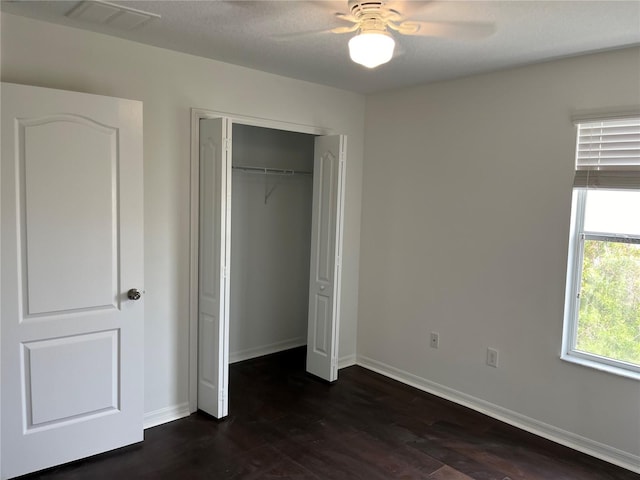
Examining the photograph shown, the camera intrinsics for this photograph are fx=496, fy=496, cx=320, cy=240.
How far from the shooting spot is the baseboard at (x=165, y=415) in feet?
10.6

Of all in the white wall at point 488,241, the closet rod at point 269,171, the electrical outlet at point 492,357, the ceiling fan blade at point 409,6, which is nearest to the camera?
the ceiling fan blade at point 409,6

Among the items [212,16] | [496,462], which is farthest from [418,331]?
[212,16]

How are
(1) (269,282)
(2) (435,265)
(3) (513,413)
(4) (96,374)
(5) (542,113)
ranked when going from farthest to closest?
1. (1) (269,282)
2. (2) (435,265)
3. (3) (513,413)
4. (5) (542,113)
5. (4) (96,374)

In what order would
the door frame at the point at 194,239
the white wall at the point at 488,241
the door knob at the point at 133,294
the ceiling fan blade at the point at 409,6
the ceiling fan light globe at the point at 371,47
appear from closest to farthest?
the ceiling fan light globe at the point at 371,47 → the ceiling fan blade at the point at 409,6 → the door knob at the point at 133,294 → the white wall at the point at 488,241 → the door frame at the point at 194,239

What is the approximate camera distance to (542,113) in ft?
10.5

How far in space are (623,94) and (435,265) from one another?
5.53ft

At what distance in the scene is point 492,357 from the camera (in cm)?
354

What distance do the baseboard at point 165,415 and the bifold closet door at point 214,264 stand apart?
0.38 feet

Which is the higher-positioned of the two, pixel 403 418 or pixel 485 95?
pixel 485 95

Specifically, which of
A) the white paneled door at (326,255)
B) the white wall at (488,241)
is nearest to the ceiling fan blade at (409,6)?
the white wall at (488,241)

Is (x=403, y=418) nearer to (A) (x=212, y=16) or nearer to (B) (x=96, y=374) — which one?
(B) (x=96, y=374)

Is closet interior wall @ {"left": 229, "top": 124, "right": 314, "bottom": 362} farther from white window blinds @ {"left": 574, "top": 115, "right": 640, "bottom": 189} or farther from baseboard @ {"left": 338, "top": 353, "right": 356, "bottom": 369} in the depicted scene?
white window blinds @ {"left": 574, "top": 115, "right": 640, "bottom": 189}

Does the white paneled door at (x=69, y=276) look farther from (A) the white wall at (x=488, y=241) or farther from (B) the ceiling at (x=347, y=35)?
(A) the white wall at (x=488, y=241)

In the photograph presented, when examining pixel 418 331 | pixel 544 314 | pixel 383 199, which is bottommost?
pixel 418 331
